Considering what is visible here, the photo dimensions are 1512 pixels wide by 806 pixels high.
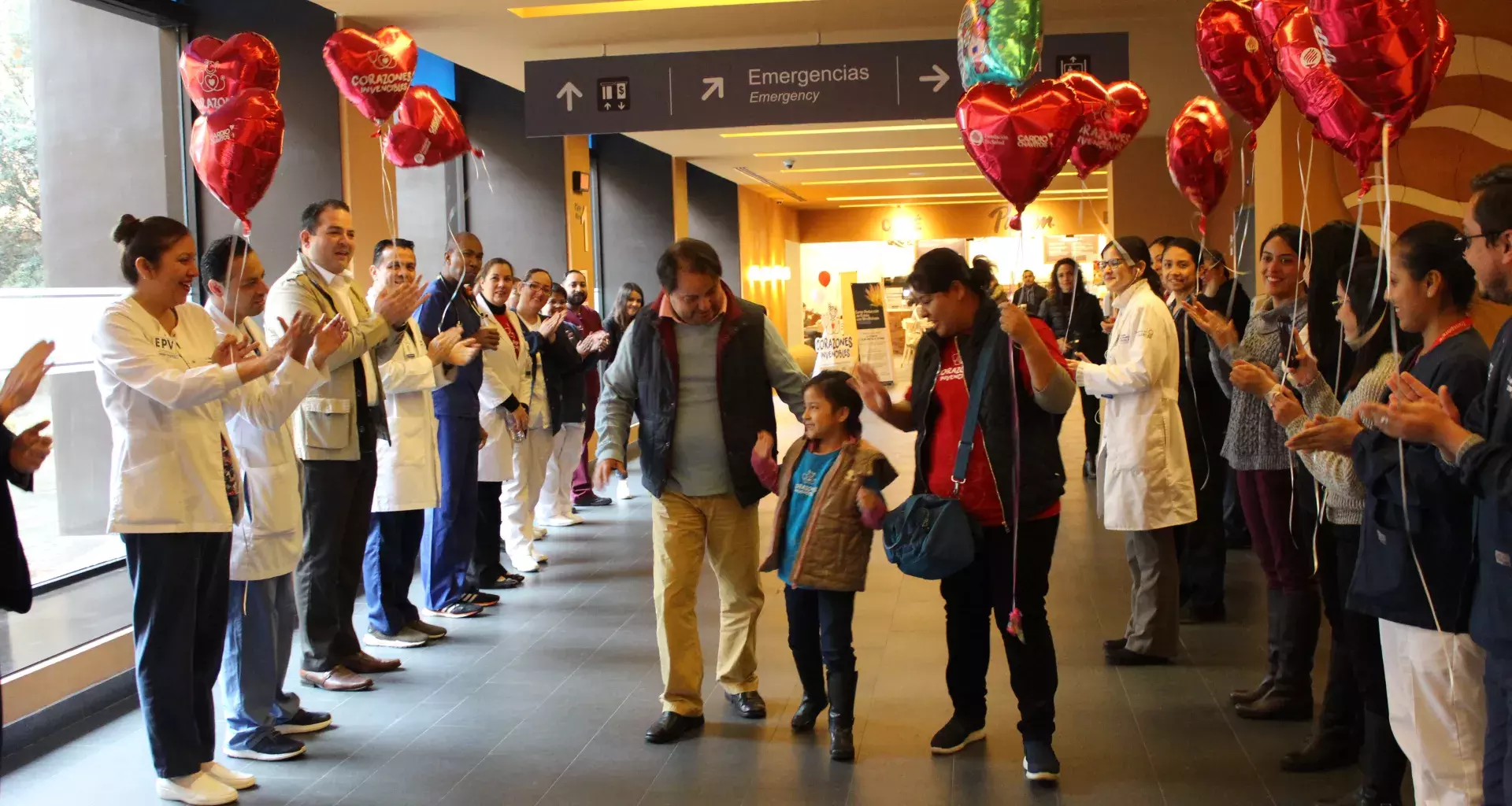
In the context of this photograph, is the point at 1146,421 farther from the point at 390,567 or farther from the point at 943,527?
the point at 390,567

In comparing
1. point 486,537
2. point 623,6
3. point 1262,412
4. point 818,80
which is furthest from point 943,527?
point 623,6

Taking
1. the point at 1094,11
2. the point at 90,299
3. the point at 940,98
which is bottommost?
the point at 90,299

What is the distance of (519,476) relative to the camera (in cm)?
706

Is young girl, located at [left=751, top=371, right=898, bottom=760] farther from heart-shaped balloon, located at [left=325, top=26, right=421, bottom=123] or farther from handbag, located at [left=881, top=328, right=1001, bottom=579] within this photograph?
heart-shaped balloon, located at [left=325, top=26, right=421, bottom=123]

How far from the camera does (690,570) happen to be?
4.23m

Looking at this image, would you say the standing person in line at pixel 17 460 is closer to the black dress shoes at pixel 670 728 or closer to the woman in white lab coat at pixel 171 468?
the woman in white lab coat at pixel 171 468

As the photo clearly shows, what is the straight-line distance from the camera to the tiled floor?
3.69 metres

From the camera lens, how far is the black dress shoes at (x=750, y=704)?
4.34m

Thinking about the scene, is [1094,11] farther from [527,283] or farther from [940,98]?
[527,283]

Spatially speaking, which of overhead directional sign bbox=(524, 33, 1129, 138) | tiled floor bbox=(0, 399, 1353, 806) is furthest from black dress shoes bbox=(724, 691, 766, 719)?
overhead directional sign bbox=(524, 33, 1129, 138)

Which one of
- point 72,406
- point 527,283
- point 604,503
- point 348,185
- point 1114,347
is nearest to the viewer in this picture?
point 1114,347

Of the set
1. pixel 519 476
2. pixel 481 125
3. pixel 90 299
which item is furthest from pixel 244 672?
pixel 481 125

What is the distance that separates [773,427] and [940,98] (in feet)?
11.5

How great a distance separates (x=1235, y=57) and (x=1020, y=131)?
1.32 meters
